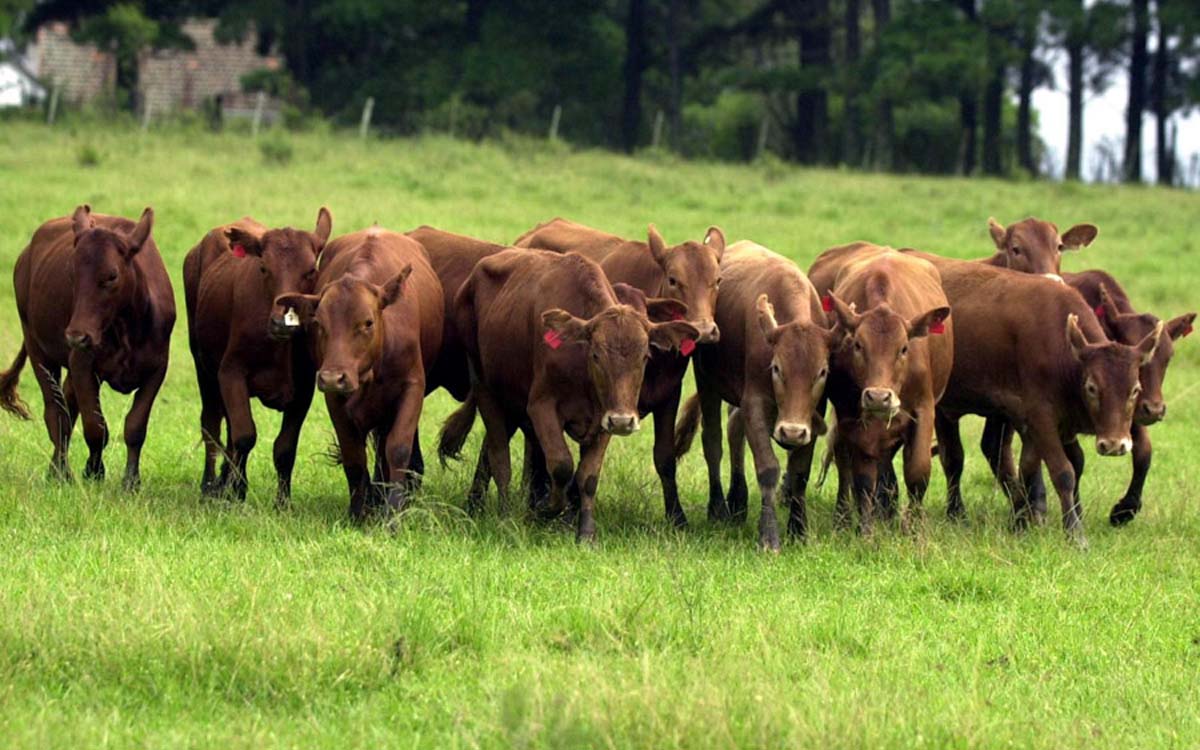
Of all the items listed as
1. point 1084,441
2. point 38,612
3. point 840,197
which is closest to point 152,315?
point 38,612

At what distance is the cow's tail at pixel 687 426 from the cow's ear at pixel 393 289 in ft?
9.69

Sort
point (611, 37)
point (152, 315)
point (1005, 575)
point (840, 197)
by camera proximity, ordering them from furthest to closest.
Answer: point (611, 37)
point (840, 197)
point (152, 315)
point (1005, 575)

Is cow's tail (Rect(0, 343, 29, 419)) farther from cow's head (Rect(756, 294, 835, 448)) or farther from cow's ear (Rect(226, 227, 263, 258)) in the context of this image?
cow's head (Rect(756, 294, 835, 448))

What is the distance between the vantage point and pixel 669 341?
986 centimetres

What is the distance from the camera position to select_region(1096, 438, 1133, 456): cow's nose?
10.1 meters

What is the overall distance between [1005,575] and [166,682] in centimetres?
448

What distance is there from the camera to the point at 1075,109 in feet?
138

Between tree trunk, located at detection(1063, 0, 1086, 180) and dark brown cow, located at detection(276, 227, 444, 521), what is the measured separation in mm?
32586

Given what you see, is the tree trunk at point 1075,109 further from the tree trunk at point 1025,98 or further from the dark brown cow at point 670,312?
the dark brown cow at point 670,312

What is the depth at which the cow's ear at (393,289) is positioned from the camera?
9836 millimetres

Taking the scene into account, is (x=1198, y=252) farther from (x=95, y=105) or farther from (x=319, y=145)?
(x=95, y=105)

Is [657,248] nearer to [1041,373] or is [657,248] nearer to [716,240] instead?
[716,240]

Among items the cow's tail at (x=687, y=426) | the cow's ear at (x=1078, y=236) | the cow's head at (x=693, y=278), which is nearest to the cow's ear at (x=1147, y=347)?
the cow's head at (x=693, y=278)

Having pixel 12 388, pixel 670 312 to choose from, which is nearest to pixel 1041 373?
pixel 670 312
